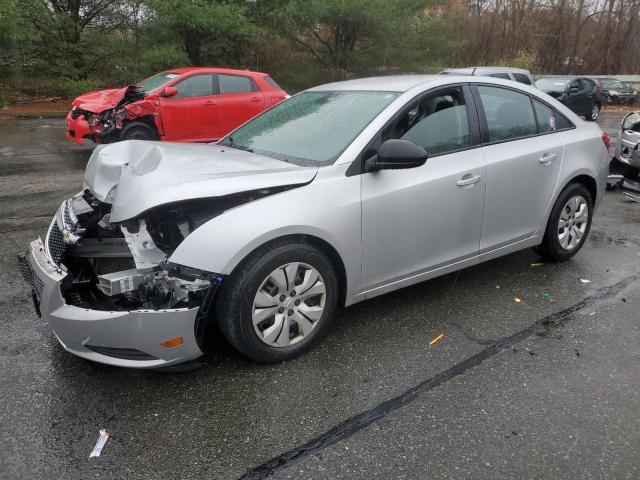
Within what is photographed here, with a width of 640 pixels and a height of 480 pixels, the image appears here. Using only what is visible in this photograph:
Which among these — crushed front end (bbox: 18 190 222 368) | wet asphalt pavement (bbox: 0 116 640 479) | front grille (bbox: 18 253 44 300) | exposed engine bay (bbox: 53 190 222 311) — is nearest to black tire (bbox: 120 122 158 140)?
wet asphalt pavement (bbox: 0 116 640 479)

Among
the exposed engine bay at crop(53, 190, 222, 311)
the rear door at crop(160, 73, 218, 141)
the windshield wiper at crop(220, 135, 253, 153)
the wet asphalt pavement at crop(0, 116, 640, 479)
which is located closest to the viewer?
the wet asphalt pavement at crop(0, 116, 640, 479)

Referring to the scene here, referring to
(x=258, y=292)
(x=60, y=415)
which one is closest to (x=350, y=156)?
(x=258, y=292)

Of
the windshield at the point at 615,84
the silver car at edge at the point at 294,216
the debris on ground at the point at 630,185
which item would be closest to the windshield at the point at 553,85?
the debris on ground at the point at 630,185

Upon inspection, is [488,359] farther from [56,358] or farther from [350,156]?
[56,358]

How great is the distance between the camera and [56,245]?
3166mm

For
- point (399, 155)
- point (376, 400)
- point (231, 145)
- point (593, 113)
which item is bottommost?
point (593, 113)

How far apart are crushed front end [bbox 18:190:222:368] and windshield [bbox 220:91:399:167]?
99 cm

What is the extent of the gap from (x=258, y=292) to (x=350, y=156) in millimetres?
1017

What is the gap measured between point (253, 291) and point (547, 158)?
8.97 ft

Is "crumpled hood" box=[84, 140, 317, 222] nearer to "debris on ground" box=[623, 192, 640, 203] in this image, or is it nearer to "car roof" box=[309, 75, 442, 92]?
"car roof" box=[309, 75, 442, 92]

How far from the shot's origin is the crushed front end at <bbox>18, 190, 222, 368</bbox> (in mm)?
2672

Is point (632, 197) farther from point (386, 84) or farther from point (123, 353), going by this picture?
point (123, 353)

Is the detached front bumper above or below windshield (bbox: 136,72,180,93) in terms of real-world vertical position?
below

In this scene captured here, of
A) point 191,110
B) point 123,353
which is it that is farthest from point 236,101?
point 123,353
